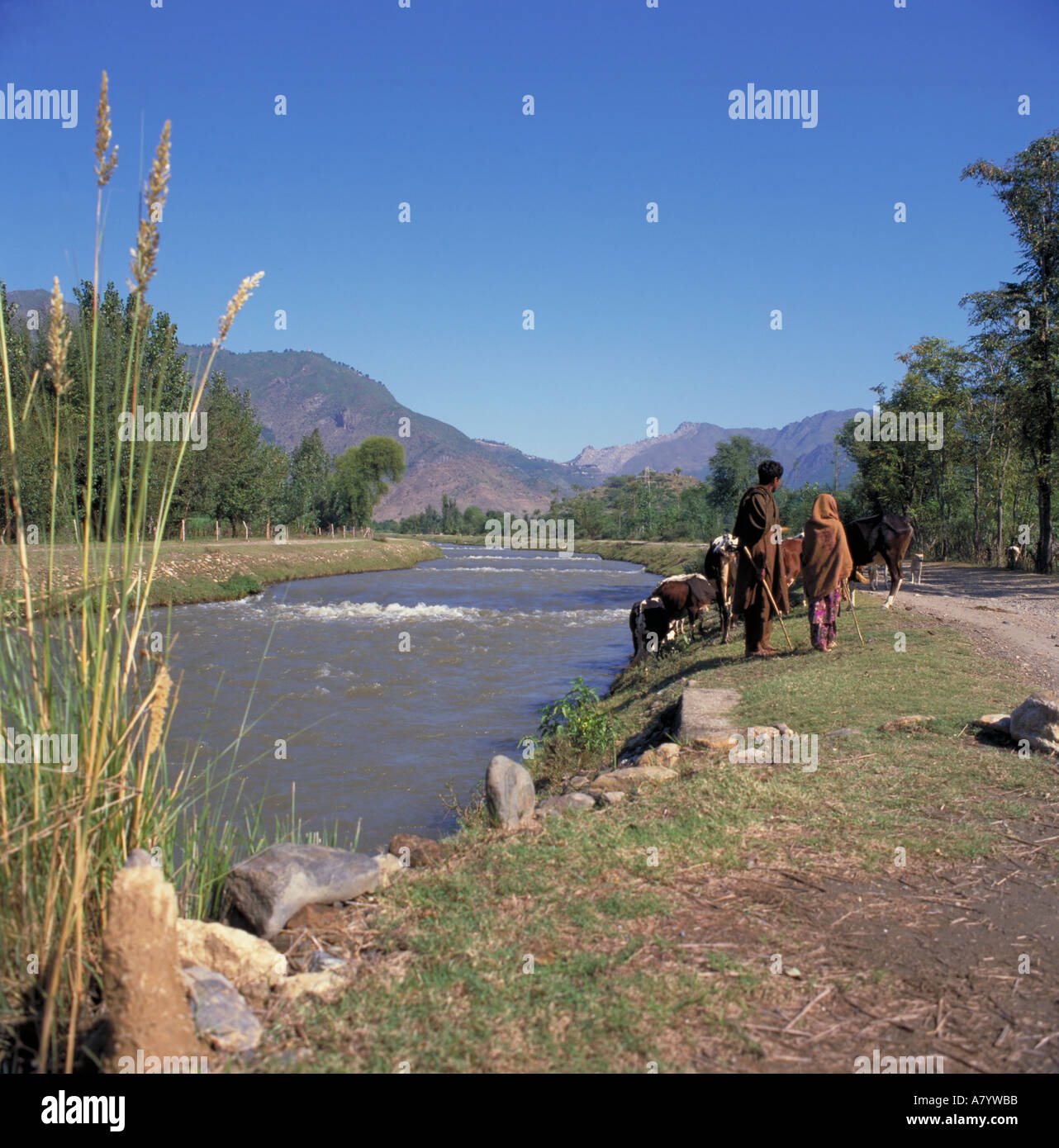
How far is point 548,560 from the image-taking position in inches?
2662

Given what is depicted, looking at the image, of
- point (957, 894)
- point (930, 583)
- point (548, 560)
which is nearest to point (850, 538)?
point (930, 583)

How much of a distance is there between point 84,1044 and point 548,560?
64.8 metres

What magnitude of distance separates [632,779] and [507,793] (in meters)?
1.12

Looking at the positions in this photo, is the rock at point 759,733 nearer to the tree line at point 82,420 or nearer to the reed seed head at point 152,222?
the tree line at point 82,420

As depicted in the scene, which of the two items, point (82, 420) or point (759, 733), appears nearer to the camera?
point (82, 420)

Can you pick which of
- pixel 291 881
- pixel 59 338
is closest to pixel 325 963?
pixel 291 881

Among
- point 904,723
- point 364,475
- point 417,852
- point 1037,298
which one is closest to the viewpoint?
point 417,852

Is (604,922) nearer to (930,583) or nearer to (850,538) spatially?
(850,538)

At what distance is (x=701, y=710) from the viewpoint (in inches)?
327

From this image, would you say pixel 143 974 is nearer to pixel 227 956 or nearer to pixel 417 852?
pixel 227 956

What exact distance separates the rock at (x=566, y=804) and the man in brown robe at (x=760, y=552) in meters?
4.70

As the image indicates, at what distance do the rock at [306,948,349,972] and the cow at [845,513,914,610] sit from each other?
37.4ft

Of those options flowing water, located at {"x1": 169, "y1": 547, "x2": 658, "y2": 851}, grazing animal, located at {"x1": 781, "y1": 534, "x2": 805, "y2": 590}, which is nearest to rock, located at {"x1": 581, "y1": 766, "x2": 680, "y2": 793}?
flowing water, located at {"x1": 169, "y1": 547, "x2": 658, "y2": 851}
